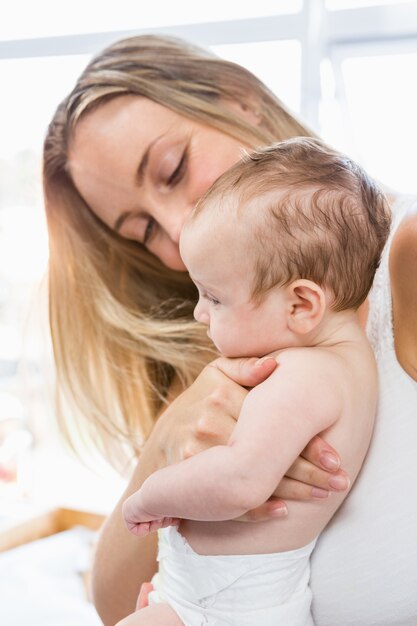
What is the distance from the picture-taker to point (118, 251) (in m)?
2.03

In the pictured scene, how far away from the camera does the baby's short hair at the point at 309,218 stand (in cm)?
100

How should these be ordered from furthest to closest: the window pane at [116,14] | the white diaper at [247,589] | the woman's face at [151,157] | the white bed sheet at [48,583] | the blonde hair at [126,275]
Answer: the window pane at [116,14]
the white bed sheet at [48,583]
the blonde hair at [126,275]
the woman's face at [151,157]
the white diaper at [247,589]

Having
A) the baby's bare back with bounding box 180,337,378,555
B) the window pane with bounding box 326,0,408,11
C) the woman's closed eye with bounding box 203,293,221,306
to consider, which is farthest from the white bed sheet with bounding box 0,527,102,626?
the window pane with bounding box 326,0,408,11

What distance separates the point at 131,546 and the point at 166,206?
0.69 metres

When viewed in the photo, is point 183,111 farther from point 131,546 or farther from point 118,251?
point 131,546

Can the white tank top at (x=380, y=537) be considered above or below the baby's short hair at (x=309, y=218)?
below

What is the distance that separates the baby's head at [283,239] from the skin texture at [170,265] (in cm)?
9

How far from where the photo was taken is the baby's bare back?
1018 millimetres

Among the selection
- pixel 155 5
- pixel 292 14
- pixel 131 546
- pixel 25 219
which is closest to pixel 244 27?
pixel 292 14

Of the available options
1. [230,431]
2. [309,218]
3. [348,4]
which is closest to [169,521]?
[230,431]

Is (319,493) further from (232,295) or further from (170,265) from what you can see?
→ (170,265)

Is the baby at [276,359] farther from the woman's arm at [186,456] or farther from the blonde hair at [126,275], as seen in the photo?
the blonde hair at [126,275]

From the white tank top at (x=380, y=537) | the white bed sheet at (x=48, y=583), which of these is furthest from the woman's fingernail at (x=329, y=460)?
the white bed sheet at (x=48, y=583)

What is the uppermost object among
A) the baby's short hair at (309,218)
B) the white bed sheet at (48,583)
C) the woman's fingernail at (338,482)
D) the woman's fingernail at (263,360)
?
the baby's short hair at (309,218)
